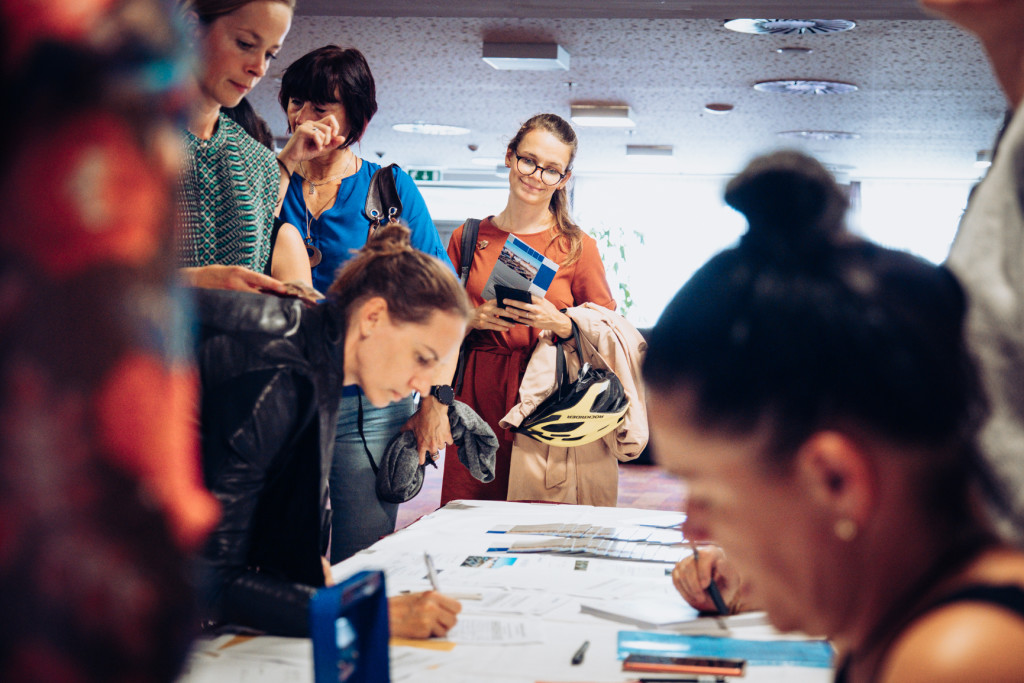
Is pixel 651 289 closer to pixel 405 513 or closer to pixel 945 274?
pixel 405 513

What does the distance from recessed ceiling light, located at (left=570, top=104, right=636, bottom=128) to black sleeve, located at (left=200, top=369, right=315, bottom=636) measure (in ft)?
22.8

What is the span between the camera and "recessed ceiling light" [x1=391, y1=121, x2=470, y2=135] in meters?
9.23

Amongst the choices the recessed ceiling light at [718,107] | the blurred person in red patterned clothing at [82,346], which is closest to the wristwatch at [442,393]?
the blurred person in red patterned clothing at [82,346]

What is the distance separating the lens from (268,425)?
5.05 feet

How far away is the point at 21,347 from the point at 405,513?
6184mm

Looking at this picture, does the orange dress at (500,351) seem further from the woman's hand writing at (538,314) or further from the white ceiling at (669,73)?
the white ceiling at (669,73)

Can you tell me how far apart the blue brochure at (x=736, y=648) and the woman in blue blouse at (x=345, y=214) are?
1073 mm

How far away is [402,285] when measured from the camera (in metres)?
1.92

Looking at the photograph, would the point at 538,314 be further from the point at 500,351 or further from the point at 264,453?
the point at 264,453

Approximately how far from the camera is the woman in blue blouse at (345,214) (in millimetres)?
2318

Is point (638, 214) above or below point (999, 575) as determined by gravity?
Answer: below

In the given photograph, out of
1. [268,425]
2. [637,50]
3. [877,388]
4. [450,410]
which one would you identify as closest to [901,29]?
[637,50]

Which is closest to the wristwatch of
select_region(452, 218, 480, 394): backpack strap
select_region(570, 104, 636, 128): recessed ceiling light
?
select_region(452, 218, 480, 394): backpack strap

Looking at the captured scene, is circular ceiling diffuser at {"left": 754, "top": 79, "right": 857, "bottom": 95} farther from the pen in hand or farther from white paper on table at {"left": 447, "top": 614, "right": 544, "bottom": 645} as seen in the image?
white paper on table at {"left": 447, "top": 614, "right": 544, "bottom": 645}
